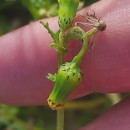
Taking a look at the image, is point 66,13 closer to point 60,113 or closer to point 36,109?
point 60,113

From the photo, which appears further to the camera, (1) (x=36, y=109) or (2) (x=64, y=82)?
(1) (x=36, y=109)

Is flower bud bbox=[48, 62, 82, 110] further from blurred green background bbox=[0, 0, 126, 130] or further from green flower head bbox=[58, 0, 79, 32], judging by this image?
blurred green background bbox=[0, 0, 126, 130]

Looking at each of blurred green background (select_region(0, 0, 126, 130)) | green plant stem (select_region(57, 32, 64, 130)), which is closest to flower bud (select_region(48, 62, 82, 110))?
green plant stem (select_region(57, 32, 64, 130))

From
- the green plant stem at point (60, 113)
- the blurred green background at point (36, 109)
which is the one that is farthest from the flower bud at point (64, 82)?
the blurred green background at point (36, 109)

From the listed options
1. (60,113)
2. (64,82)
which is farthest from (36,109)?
(64,82)

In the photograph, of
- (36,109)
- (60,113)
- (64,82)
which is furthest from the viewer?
(36,109)
